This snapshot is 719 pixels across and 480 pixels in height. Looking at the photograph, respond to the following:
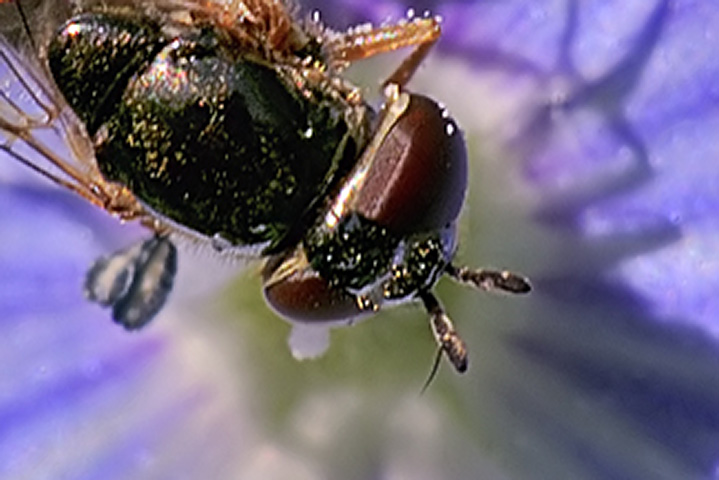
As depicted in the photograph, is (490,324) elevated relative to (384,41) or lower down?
lower down

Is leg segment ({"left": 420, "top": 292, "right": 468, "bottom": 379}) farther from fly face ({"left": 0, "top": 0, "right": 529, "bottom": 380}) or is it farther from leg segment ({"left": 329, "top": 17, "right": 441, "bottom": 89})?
leg segment ({"left": 329, "top": 17, "right": 441, "bottom": 89})

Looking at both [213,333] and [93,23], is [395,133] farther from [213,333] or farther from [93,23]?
[213,333]

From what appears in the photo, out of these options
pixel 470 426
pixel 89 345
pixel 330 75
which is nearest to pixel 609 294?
pixel 470 426

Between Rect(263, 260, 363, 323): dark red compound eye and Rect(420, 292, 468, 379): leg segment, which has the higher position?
Rect(420, 292, 468, 379): leg segment

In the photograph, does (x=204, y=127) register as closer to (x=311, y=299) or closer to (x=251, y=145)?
(x=251, y=145)

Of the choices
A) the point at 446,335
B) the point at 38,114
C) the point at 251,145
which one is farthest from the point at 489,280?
the point at 38,114

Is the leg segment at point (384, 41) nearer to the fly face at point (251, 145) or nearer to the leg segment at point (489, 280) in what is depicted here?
the fly face at point (251, 145)

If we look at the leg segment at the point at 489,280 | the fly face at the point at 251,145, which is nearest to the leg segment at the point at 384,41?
the fly face at the point at 251,145

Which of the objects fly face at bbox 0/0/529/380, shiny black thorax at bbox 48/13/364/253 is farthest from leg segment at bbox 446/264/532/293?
shiny black thorax at bbox 48/13/364/253
